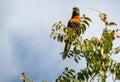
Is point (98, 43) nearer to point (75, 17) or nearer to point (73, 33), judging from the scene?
point (73, 33)

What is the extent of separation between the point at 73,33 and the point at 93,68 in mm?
970

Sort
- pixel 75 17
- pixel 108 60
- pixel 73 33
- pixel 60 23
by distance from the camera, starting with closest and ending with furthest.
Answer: pixel 108 60 < pixel 73 33 < pixel 60 23 < pixel 75 17

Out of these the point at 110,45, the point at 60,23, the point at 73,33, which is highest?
the point at 60,23

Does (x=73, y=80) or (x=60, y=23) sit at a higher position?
(x=60, y=23)

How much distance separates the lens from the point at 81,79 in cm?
595

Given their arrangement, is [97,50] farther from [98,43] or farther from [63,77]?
[63,77]

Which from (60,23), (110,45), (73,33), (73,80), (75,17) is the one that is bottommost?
(73,80)

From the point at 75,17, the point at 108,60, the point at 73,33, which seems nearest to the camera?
the point at 108,60

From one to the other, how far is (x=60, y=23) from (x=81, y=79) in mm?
1712

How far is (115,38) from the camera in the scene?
6.23m

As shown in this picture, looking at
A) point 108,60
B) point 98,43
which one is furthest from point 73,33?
point 108,60

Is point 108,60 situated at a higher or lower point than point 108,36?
lower

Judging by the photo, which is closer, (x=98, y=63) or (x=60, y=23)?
(x=98, y=63)

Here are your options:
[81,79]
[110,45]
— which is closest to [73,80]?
[81,79]
